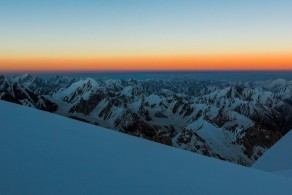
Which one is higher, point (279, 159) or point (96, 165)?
point (96, 165)

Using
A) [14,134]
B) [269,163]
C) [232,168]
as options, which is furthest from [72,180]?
[269,163]

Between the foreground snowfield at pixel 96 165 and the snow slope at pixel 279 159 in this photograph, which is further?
the snow slope at pixel 279 159

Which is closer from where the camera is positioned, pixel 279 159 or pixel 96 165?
pixel 96 165

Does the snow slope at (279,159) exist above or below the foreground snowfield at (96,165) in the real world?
below

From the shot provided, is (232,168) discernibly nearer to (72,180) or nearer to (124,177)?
(124,177)
